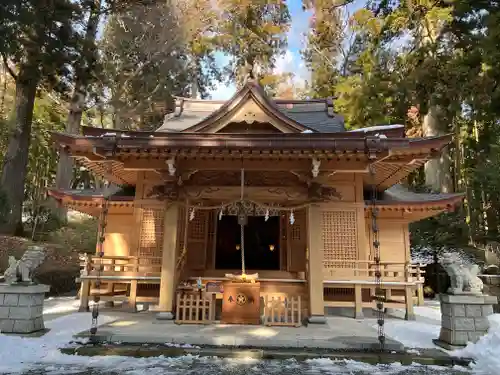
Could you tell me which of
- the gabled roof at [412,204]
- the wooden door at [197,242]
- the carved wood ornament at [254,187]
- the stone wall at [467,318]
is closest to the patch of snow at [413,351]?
the stone wall at [467,318]

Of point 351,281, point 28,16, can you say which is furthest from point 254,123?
point 28,16

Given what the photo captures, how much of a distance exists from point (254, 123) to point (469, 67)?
13731mm

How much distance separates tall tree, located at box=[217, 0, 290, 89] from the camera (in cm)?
2794

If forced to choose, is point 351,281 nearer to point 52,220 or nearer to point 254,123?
point 254,123

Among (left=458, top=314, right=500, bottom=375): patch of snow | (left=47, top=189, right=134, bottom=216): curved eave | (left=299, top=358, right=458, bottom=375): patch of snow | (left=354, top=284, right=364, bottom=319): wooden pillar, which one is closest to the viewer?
(left=299, top=358, right=458, bottom=375): patch of snow

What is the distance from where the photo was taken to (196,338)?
259 inches

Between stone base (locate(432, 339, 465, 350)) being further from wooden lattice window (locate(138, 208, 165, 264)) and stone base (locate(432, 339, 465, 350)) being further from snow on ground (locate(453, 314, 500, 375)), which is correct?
wooden lattice window (locate(138, 208, 165, 264))

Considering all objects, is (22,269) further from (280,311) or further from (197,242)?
(280,311)

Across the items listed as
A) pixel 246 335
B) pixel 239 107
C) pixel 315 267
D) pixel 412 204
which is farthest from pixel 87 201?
pixel 412 204

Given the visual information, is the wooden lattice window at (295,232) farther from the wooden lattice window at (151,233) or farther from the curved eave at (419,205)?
the wooden lattice window at (151,233)

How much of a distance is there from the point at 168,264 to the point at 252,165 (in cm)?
318

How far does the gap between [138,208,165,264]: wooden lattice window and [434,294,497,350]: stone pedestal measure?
7.05m

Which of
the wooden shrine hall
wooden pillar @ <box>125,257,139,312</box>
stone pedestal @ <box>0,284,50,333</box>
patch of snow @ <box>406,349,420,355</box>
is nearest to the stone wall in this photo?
patch of snow @ <box>406,349,420,355</box>

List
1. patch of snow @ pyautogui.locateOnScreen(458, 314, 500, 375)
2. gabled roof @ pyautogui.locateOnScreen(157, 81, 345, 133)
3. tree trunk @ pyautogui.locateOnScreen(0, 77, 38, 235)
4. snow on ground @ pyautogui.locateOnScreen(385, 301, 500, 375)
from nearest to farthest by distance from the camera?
patch of snow @ pyautogui.locateOnScreen(458, 314, 500, 375), snow on ground @ pyautogui.locateOnScreen(385, 301, 500, 375), gabled roof @ pyautogui.locateOnScreen(157, 81, 345, 133), tree trunk @ pyautogui.locateOnScreen(0, 77, 38, 235)
